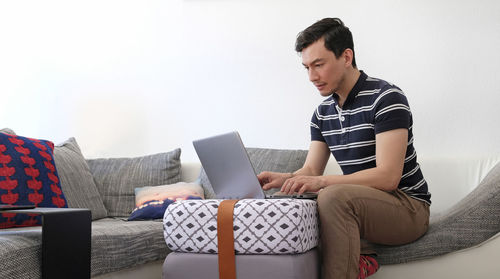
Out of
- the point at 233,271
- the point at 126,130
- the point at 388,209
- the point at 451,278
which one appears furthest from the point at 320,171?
the point at 126,130

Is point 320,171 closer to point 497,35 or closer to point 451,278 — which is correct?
point 451,278

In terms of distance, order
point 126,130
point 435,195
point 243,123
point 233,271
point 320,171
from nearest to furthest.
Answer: point 233,271 < point 320,171 < point 435,195 < point 243,123 < point 126,130

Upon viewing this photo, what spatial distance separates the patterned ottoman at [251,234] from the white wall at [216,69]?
4.36ft

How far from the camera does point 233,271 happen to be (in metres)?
1.54

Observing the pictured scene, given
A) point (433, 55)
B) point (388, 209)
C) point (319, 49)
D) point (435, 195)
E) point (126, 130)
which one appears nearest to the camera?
point (388, 209)

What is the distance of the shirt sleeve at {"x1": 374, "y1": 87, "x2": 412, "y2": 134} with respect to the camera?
1.82 m

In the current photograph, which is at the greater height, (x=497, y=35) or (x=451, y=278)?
(x=497, y=35)

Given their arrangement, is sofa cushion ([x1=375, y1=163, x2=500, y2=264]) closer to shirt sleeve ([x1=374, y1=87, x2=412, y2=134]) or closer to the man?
the man

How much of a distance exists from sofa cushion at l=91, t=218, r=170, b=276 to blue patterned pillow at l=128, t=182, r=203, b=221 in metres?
0.35

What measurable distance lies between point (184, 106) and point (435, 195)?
1.45 meters

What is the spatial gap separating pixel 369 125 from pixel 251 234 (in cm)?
64

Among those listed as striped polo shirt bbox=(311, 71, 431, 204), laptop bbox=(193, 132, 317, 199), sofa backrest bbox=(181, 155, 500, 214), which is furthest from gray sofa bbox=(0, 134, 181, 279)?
sofa backrest bbox=(181, 155, 500, 214)

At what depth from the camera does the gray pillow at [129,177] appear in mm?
2732

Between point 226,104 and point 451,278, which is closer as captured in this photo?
point 451,278
